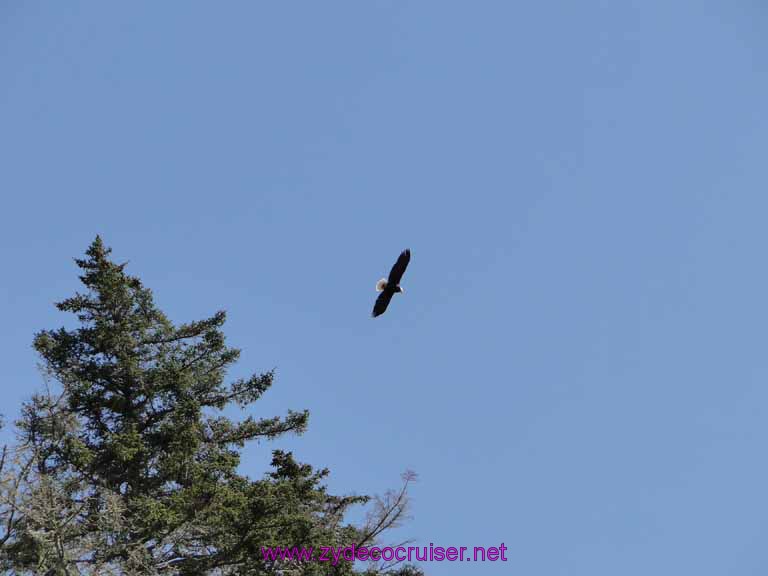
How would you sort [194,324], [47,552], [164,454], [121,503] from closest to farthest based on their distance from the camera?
[47,552], [121,503], [164,454], [194,324]

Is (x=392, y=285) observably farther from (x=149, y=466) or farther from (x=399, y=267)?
(x=149, y=466)

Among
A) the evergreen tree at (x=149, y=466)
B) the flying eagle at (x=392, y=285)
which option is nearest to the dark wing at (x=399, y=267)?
the flying eagle at (x=392, y=285)

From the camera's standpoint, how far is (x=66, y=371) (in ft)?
66.8

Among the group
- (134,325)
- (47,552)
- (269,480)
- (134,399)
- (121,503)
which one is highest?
(134,325)

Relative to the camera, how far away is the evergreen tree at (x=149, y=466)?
17734 mm

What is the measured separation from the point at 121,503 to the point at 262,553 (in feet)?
9.54

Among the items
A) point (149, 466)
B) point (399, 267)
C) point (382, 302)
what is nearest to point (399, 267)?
point (399, 267)

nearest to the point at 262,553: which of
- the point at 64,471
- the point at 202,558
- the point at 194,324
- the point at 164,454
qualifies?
the point at 202,558

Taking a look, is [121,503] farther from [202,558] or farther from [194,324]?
[194,324]

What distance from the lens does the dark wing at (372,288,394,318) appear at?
972 inches

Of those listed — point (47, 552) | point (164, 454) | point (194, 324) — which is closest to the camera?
point (47, 552)

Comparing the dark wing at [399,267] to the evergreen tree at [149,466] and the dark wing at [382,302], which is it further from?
the evergreen tree at [149,466]

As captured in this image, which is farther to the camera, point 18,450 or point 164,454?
point 164,454

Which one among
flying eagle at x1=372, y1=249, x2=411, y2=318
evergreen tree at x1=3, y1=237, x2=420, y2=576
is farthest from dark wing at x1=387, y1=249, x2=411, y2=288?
evergreen tree at x1=3, y1=237, x2=420, y2=576
